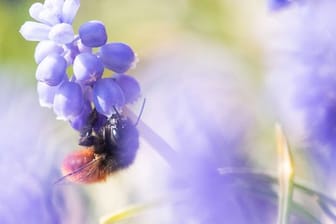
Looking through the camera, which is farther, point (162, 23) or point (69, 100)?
point (162, 23)

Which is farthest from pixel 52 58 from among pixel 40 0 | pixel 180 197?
pixel 40 0

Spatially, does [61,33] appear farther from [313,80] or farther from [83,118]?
[313,80]

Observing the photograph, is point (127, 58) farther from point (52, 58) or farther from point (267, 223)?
point (267, 223)

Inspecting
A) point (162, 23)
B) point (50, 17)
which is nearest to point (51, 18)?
point (50, 17)

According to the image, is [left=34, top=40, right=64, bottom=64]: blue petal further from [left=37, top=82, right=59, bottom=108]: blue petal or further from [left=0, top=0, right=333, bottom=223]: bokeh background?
[left=0, top=0, right=333, bottom=223]: bokeh background

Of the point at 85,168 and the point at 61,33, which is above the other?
the point at 61,33

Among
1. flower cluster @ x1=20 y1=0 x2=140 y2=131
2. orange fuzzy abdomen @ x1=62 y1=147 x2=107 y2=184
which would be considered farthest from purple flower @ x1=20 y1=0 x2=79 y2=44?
orange fuzzy abdomen @ x1=62 y1=147 x2=107 y2=184
